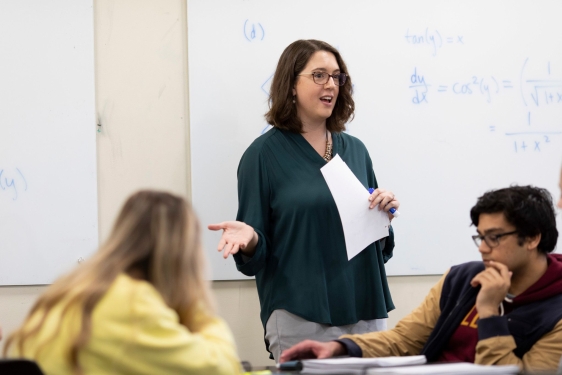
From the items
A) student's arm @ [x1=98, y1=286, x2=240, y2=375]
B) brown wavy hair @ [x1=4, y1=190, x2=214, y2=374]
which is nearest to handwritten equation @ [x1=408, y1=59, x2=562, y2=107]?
brown wavy hair @ [x1=4, y1=190, x2=214, y2=374]

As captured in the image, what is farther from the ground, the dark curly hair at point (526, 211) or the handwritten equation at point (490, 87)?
the handwritten equation at point (490, 87)

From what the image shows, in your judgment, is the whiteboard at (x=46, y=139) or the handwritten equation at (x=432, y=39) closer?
the whiteboard at (x=46, y=139)

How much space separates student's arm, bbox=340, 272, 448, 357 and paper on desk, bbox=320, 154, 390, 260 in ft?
1.28

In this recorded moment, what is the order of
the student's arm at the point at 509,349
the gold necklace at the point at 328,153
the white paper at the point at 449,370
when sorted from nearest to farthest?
the white paper at the point at 449,370 < the student's arm at the point at 509,349 < the gold necklace at the point at 328,153

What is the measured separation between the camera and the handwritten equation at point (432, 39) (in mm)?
3451

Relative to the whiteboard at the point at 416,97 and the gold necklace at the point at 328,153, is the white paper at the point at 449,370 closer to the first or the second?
the gold necklace at the point at 328,153

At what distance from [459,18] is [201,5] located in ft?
4.17

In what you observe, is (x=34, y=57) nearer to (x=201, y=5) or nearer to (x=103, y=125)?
(x=103, y=125)

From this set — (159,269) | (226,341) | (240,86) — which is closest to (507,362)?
(226,341)

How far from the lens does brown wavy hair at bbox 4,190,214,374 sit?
1.47m

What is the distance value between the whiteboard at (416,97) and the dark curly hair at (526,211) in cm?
120

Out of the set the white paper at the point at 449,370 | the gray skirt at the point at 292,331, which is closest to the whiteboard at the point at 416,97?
the gray skirt at the point at 292,331

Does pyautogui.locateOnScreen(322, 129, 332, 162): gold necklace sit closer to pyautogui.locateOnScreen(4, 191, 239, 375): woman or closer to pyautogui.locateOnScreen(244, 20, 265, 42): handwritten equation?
pyautogui.locateOnScreen(244, 20, 265, 42): handwritten equation

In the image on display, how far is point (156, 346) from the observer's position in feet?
4.73
